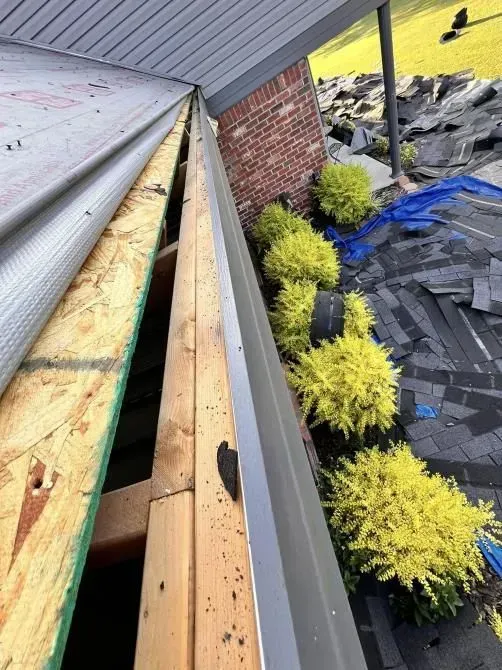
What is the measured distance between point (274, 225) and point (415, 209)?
88.0 inches

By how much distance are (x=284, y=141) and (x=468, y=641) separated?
6.09 m

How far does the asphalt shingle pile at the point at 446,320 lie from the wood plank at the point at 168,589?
3342 millimetres

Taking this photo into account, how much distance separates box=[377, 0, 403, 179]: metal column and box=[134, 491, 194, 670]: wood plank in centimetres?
679

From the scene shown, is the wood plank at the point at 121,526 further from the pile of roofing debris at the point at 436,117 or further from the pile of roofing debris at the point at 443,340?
the pile of roofing debris at the point at 436,117

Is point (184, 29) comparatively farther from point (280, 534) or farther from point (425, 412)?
point (280, 534)

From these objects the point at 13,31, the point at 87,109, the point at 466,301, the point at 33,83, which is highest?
the point at 13,31

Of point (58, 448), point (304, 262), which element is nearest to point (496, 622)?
point (58, 448)

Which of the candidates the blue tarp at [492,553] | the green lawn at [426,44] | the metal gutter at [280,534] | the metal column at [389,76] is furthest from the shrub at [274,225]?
the green lawn at [426,44]

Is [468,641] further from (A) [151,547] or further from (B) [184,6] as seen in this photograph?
(B) [184,6]

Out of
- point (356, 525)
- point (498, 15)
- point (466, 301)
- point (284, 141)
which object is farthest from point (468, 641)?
point (498, 15)

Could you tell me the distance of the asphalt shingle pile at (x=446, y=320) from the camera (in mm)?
3459

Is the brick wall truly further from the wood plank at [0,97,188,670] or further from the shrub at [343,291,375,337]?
the wood plank at [0,97,188,670]

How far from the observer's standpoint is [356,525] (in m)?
2.84

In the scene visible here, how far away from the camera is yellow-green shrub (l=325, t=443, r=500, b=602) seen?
2523 mm
